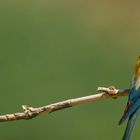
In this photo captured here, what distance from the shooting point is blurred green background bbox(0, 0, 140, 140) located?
417 cm

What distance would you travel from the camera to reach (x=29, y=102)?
4285mm

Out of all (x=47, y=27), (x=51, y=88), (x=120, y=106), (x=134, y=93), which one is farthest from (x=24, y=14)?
(x=134, y=93)

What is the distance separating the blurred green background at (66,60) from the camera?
13.7 ft

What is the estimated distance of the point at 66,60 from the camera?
484 centimetres

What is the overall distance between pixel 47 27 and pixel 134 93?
254cm

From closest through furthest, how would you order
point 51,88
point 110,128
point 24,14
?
point 110,128, point 51,88, point 24,14

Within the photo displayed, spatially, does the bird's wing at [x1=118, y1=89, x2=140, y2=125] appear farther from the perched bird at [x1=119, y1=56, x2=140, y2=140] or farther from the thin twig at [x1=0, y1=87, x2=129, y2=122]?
the thin twig at [x1=0, y1=87, x2=129, y2=122]

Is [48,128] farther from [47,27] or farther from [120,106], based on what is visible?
[47,27]

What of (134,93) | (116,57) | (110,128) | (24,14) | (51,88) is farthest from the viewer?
(24,14)

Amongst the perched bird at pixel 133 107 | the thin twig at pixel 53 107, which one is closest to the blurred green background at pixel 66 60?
the perched bird at pixel 133 107

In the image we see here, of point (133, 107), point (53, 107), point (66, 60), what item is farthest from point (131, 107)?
point (66, 60)

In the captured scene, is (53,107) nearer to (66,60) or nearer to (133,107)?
(133,107)

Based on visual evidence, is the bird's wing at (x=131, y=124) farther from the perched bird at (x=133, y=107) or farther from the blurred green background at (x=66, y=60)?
the blurred green background at (x=66, y=60)

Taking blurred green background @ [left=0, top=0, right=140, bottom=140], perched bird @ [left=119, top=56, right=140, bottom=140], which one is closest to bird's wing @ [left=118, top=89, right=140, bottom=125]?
perched bird @ [left=119, top=56, right=140, bottom=140]
